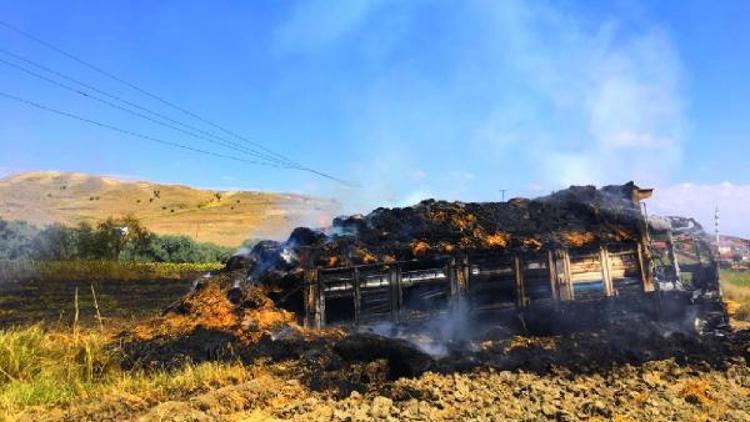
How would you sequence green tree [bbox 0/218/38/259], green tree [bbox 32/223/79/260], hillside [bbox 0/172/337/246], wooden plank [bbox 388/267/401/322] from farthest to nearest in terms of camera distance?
hillside [bbox 0/172/337/246], green tree [bbox 32/223/79/260], green tree [bbox 0/218/38/259], wooden plank [bbox 388/267/401/322]

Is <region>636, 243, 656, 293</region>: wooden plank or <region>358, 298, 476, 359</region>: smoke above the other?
<region>636, 243, 656, 293</region>: wooden plank

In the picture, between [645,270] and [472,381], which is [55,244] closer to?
[472,381]

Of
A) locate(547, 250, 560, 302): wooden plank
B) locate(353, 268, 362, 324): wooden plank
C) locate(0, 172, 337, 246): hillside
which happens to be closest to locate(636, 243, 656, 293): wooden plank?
locate(547, 250, 560, 302): wooden plank

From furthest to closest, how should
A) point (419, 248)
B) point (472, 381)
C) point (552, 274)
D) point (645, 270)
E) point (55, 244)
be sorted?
point (55, 244) < point (645, 270) < point (552, 274) < point (419, 248) < point (472, 381)

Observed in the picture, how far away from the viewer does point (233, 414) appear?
8.04 meters

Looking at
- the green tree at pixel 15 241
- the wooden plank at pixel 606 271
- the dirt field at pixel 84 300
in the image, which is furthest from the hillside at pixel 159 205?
the wooden plank at pixel 606 271

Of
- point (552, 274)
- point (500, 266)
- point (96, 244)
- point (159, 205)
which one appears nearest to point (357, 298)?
point (500, 266)

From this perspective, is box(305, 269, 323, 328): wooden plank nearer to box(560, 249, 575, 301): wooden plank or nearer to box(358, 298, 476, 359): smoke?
box(358, 298, 476, 359): smoke

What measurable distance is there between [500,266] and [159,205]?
89.9 m

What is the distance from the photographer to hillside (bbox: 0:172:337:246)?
234ft

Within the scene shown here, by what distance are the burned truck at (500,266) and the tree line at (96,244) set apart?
1936cm

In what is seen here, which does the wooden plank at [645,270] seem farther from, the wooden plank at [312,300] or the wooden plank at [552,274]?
the wooden plank at [312,300]

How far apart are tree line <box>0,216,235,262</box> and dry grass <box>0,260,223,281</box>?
2.27 m

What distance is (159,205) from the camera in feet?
312
